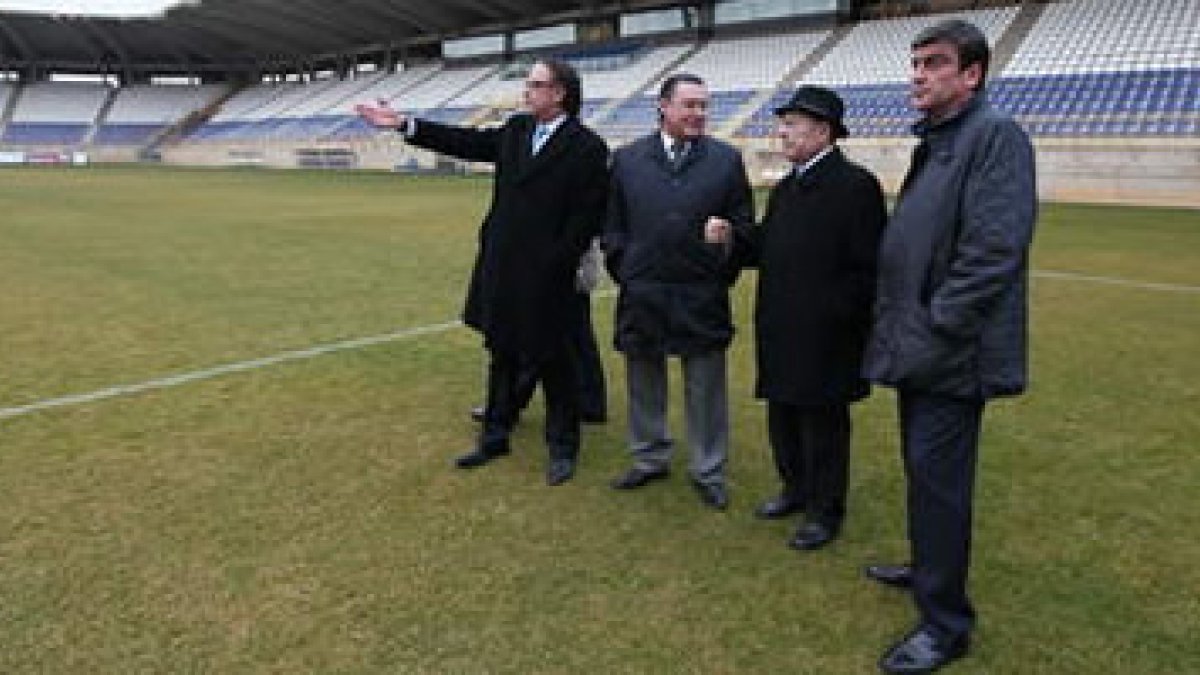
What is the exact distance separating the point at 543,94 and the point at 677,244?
911 mm

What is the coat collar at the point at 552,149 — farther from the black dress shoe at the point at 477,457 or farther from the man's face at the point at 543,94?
the black dress shoe at the point at 477,457

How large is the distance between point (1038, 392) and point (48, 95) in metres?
69.6

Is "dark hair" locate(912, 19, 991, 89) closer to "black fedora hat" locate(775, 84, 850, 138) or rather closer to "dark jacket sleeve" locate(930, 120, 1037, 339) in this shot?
"dark jacket sleeve" locate(930, 120, 1037, 339)

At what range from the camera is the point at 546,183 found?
4.14 meters

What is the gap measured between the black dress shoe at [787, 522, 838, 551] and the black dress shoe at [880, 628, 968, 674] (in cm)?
77

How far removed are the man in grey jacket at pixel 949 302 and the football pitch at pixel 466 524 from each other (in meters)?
0.29

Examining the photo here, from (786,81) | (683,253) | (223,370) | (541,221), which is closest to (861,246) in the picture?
(683,253)

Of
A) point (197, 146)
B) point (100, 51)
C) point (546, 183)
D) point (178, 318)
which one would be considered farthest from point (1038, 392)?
point (100, 51)

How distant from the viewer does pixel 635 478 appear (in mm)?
4273

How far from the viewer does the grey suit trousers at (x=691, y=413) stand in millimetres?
4012

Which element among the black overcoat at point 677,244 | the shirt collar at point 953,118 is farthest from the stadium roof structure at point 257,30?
the shirt collar at point 953,118

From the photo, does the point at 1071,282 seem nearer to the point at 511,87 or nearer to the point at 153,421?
the point at 153,421

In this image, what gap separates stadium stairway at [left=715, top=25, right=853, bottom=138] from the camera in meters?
30.8

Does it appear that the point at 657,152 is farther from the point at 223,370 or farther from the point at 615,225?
the point at 223,370
